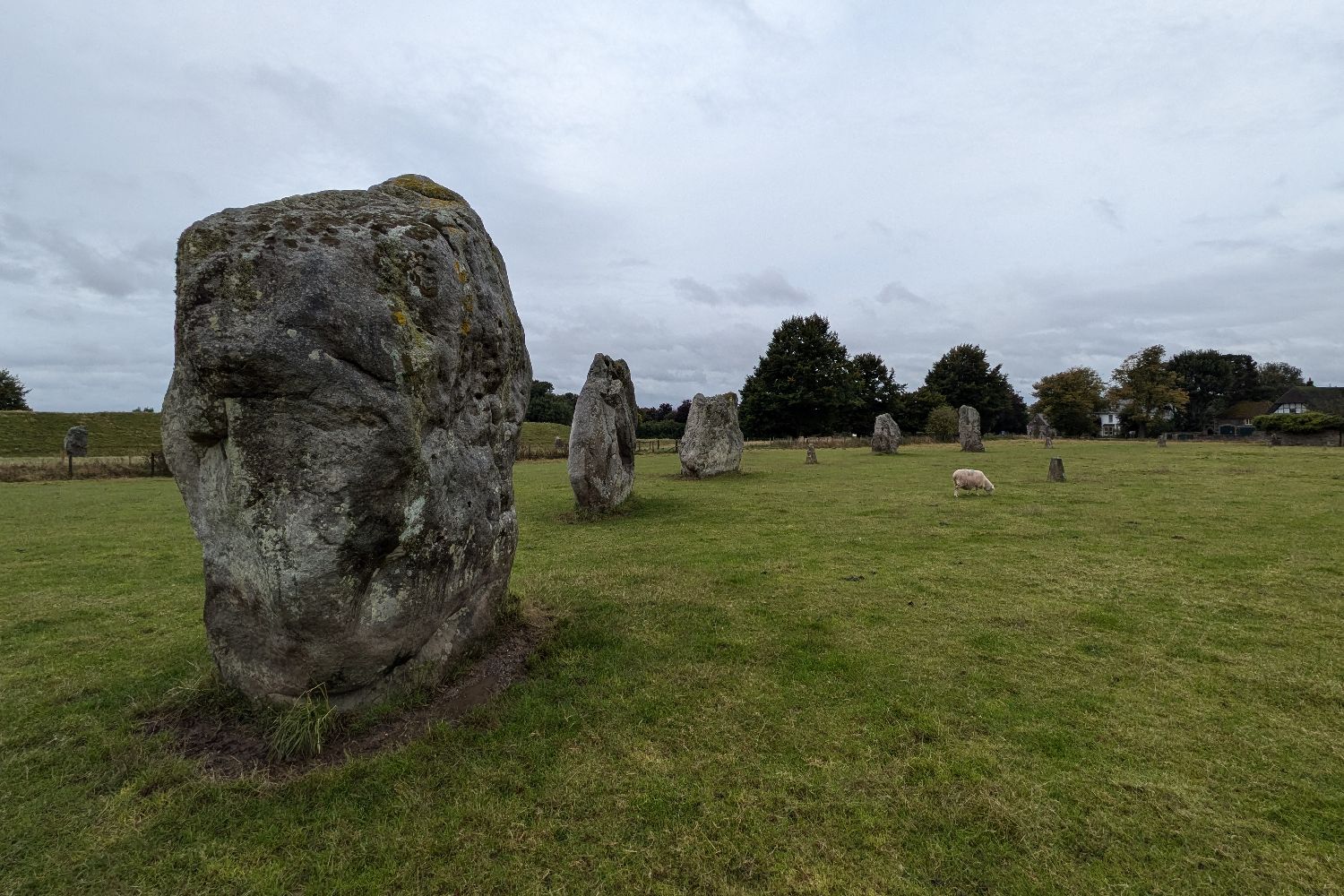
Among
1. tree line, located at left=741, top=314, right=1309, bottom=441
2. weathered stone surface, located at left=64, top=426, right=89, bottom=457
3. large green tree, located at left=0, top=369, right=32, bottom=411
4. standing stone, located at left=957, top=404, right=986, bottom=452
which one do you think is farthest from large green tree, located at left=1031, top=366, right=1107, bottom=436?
large green tree, located at left=0, top=369, right=32, bottom=411

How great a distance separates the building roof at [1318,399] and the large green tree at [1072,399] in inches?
652

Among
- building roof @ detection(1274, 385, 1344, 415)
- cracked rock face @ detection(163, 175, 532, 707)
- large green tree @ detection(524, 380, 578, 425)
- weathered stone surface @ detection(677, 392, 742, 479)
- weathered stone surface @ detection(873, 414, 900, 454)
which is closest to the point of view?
cracked rock face @ detection(163, 175, 532, 707)

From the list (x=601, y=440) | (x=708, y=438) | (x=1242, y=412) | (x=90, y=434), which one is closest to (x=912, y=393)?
(x=1242, y=412)

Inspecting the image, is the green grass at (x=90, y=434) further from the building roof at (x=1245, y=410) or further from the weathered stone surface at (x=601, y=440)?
the building roof at (x=1245, y=410)

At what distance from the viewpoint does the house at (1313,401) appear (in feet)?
189

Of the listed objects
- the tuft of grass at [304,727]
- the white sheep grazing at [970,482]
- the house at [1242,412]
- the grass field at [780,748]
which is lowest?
the grass field at [780,748]

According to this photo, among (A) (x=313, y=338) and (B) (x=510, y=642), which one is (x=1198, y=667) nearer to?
(B) (x=510, y=642)

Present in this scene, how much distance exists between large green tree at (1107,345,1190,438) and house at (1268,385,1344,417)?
30.0 ft

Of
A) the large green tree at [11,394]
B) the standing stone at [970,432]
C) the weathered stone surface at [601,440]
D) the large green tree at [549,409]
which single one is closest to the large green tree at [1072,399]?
the standing stone at [970,432]

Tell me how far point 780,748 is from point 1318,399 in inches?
3347

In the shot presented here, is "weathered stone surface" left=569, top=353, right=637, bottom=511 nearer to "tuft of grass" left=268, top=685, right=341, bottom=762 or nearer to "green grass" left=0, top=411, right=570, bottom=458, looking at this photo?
"tuft of grass" left=268, top=685, right=341, bottom=762

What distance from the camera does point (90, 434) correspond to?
3734cm

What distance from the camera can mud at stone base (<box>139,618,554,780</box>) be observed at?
3566 millimetres

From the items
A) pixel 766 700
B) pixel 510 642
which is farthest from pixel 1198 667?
pixel 510 642
